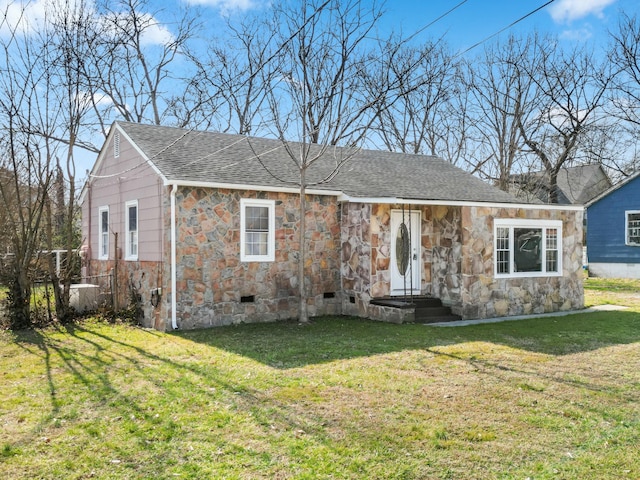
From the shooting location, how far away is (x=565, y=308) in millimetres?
13836

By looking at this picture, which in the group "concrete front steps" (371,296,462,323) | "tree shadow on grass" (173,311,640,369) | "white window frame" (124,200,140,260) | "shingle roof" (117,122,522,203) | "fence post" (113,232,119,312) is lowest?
"tree shadow on grass" (173,311,640,369)

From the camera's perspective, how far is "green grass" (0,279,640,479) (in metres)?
4.35

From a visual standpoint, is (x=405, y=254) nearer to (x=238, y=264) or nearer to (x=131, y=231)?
(x=238, y=264)

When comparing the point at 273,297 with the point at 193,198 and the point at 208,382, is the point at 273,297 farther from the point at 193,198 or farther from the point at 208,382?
the point at 208,382

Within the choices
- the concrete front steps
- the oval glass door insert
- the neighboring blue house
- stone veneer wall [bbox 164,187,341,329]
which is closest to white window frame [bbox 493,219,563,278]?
the concrete front steps

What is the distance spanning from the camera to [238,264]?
464 inches

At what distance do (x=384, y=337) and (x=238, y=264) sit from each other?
3.72 metres

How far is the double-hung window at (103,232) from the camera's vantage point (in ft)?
47.4

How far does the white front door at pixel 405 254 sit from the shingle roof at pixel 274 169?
24.2 inches

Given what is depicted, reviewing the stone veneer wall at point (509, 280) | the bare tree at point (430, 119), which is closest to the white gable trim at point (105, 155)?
the stone veneer wall at point (509, 280)

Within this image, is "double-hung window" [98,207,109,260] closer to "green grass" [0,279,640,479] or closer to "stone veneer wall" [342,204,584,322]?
"green grass" [0,279,640,479]

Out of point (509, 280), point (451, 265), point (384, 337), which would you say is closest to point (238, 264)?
point (384, 337)

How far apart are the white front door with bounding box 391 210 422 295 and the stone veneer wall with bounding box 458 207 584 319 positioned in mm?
1269

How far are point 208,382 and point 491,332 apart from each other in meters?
6.00
